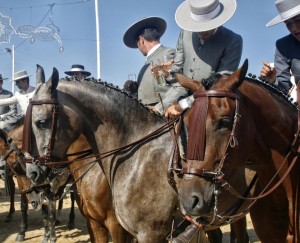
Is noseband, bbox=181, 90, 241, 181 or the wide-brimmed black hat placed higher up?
the wide-brimmed black hat

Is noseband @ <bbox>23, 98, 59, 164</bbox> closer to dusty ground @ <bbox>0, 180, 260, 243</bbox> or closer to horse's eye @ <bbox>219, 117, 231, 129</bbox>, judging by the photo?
horse's eye @ <bbox>219, 117, 231, 129</bbox>

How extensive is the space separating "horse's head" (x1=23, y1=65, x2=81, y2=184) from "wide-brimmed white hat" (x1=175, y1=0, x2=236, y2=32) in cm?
149

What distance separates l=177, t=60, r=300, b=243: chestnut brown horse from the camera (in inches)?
103

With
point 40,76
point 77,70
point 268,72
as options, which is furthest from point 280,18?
point 77,70

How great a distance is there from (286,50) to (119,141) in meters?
1.95

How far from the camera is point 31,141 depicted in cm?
412

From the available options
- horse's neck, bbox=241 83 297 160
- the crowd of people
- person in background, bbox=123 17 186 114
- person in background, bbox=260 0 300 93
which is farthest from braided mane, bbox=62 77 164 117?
horse's neck, bbox=241 83 297 160

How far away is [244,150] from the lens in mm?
Answer: 2748

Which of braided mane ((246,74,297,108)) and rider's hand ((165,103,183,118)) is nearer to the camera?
braided mane ((246,74,297,108))

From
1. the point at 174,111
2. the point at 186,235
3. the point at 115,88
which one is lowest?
the point at 186,235

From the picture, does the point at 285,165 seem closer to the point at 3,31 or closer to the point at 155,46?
the point at 155,46

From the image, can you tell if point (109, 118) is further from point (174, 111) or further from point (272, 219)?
point (272, 219)

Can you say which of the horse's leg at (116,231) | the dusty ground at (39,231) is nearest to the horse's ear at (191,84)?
the horse's leg at (116,231)

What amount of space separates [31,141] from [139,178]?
1.23 m
